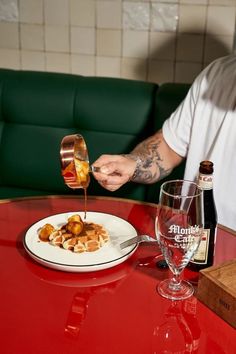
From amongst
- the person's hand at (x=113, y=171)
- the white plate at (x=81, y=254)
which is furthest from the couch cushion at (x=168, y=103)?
the white plate at (x=81, y=254)

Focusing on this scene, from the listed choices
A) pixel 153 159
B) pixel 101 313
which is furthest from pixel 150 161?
pixel 101 313

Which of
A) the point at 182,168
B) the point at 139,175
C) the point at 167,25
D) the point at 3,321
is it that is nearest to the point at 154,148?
the point at 139,175

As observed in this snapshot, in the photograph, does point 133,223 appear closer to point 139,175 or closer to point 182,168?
point 139,175

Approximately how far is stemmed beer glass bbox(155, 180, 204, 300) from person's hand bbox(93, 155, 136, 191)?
33cm

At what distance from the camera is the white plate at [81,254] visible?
0.94 metres

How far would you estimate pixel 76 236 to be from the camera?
1016 millimetres

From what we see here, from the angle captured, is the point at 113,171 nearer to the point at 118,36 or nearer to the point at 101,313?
→ the point at 101,313

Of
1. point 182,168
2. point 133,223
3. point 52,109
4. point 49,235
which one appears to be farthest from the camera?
point 52,109

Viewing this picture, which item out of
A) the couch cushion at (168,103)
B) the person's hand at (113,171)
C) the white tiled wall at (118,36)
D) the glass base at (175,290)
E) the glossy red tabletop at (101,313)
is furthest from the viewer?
the white tiled wall at (118,36)

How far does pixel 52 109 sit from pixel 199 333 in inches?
49.5

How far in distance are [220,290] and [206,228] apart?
0.16 metres

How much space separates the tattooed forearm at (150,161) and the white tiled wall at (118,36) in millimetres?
604

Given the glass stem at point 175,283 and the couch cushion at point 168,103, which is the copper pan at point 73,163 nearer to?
the glass stem at point 175,283

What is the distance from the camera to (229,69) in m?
1.49
